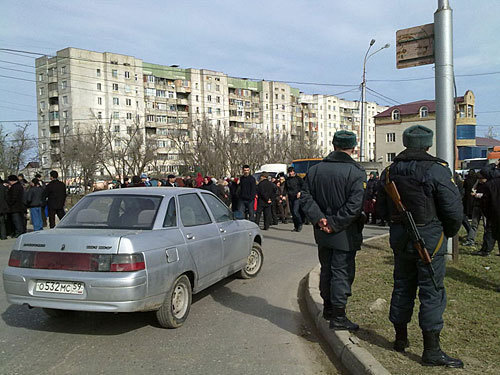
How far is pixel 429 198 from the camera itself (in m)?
3.67

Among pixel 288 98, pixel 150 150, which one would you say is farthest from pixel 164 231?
pixel 288 98

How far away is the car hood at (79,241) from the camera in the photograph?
443cm

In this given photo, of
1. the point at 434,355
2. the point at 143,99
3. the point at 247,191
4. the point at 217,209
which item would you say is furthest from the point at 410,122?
the point at 434,355

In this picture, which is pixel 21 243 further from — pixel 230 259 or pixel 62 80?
pixel 62 80

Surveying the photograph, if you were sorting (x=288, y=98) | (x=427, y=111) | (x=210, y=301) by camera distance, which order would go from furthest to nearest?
1. (x=288, y=98)
2. (x=427, y=111)
3. (x=210, y=301)

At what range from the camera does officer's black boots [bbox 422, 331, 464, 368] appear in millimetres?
3594

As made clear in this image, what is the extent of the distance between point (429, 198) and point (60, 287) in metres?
3.74

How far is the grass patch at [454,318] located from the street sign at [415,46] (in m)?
3.78

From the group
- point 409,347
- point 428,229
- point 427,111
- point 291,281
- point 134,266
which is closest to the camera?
point 428,229

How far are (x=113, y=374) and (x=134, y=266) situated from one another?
103 centimetres

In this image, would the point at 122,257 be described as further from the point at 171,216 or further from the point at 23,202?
the point at 23,202

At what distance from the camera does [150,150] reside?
153 feet

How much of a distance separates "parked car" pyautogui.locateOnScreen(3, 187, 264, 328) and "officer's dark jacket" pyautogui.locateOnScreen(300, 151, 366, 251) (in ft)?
5.54

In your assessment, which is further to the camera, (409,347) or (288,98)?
(288,98)
